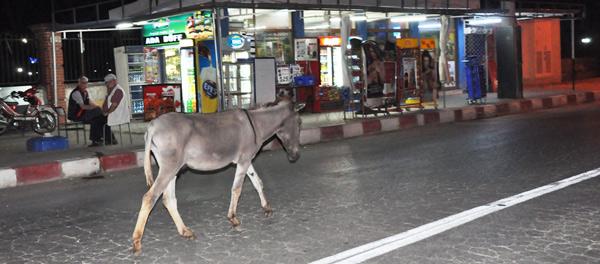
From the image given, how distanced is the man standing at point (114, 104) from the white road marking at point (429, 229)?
8.29 m

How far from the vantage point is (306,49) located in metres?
20.7

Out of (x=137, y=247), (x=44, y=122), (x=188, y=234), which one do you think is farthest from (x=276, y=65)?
(x=137, y=247)

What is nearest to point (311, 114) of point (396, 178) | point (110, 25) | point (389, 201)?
point (110, 25)

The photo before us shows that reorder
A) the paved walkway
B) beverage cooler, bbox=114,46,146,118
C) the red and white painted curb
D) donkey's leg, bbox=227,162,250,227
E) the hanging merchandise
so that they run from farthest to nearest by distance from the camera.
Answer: beverage cooler, bbox=114,46,146,118 → the hanging merchandise → the paved walkway → the red and white painted curb → donkey's leg, bbox=227,162,250,227

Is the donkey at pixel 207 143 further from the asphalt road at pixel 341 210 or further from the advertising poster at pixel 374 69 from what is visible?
the advertising poster at pixel 374 69

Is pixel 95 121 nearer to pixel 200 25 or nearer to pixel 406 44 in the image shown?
pixel 200 25

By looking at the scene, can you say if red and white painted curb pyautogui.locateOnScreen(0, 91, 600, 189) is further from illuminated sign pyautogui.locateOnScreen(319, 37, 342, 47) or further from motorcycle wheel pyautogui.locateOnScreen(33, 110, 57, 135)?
illuminated sign pyautogui.locateOnScreen(319, 37, 342, 47)

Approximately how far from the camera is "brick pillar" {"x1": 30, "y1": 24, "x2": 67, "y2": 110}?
18.8 meters

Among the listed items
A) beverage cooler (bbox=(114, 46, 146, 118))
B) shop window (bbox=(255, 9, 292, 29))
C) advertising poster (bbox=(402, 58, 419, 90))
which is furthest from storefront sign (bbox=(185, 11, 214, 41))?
advertising poster (bbox=(402, 58, 419, 90))

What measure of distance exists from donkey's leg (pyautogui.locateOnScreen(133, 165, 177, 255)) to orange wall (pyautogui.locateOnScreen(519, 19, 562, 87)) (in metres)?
26.0

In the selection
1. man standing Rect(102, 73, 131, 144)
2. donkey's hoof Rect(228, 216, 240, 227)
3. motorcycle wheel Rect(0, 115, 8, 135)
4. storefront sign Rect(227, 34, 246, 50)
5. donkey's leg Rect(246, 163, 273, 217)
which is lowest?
donkey's hoof Rect(228, 216, 240, 227)

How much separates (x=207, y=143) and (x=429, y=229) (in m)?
2.29

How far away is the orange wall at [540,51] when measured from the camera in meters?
30.2

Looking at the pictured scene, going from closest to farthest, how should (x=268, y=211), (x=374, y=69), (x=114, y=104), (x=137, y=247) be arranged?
1. (x=137, y=247)
2. (x=268, y=211)
3. (x=114, y=104)
4. (x=374, y=69)
